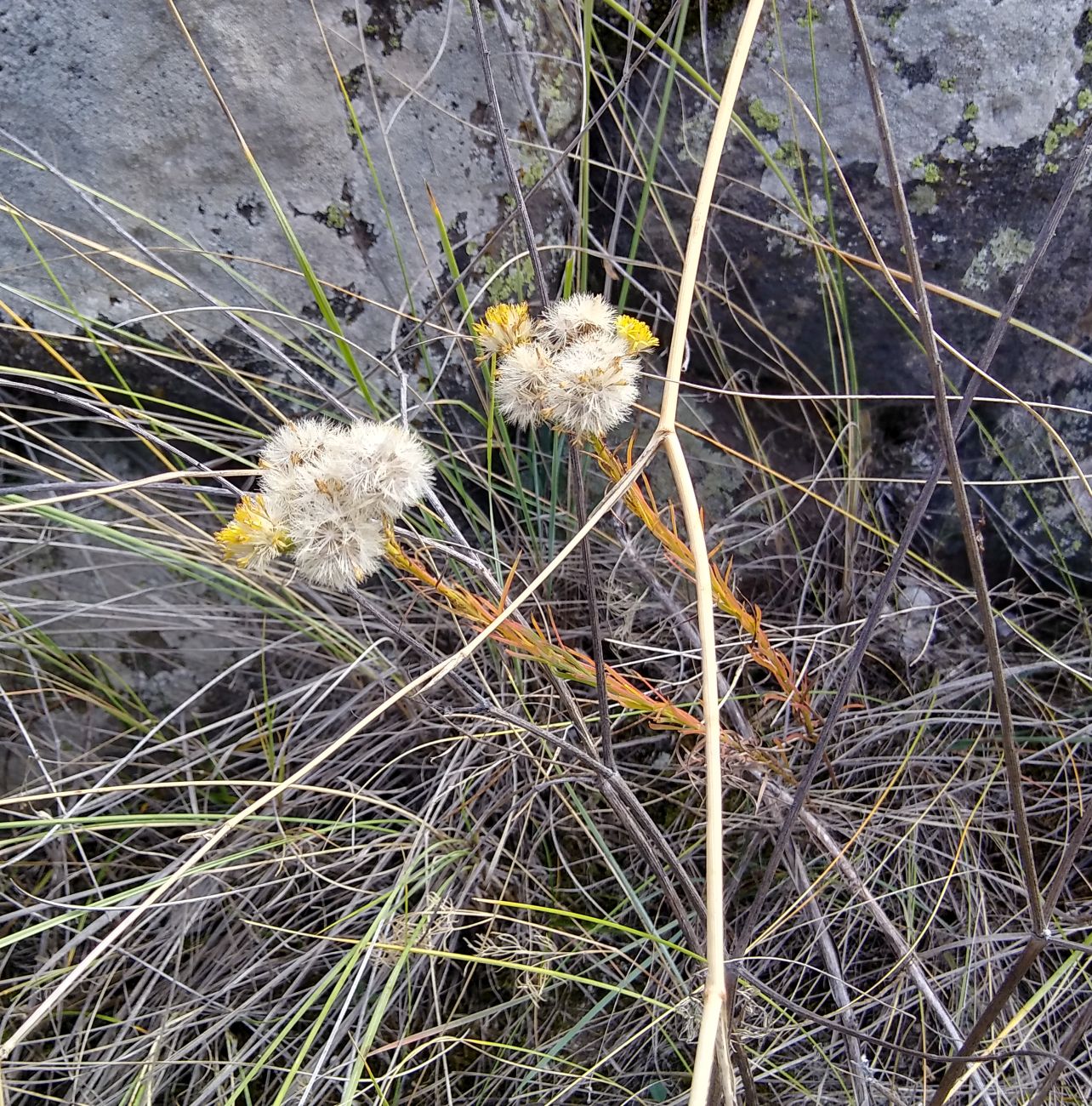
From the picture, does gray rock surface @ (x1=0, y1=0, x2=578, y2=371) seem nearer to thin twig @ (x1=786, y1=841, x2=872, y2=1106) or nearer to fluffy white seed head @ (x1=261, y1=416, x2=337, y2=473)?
fluffy white seed head @ (x1=261, y1=416, x2=337, y2=473)

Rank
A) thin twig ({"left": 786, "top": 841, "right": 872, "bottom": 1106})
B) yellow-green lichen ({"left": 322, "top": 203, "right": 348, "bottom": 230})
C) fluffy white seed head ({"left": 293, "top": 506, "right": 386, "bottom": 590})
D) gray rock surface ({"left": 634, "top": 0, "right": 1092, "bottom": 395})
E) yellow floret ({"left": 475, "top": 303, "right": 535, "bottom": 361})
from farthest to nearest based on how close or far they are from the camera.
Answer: yellow-green lichen ({"left": 322, "top": 203, "right": 348, "bottom": 230}), gray rock surface ({"left": 634, "top": 0, "right": 1092, "bottom": 395}), thin twig ({"left": 786, "top": 841, "right": 872, "bottom": 1106}), yellow floret ({"left": 475, "top": 303, "right": 535, "bottom": 361}), fluffy white seed head ({"left": 293, "top": 506, "right": 386, "bottom": 590})

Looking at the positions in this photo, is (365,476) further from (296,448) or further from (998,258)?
(998,258)

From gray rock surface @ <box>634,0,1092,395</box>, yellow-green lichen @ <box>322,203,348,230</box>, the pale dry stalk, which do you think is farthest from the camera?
yellow-green lichen @ <box>322,203,348,230</box>

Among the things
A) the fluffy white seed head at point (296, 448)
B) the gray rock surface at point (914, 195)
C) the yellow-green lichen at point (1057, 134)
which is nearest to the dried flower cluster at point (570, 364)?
the fluffy white seed head at point (296, 448)

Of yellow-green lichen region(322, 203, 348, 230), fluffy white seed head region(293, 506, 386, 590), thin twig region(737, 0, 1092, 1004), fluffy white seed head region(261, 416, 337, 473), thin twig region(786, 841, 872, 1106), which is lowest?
thin twig region(786, 841, 872, 1106)

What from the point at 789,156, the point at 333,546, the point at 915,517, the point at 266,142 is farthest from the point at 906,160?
the point at 333,546

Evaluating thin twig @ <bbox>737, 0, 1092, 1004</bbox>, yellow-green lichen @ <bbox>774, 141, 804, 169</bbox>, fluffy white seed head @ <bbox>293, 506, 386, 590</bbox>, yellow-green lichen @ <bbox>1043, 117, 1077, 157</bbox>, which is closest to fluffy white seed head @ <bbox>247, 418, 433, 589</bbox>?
fluffy white seed head @ <bbox>293, 506, 386, 590</bbox>

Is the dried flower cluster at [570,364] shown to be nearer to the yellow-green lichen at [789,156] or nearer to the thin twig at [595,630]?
the thin twig at [595,630]
